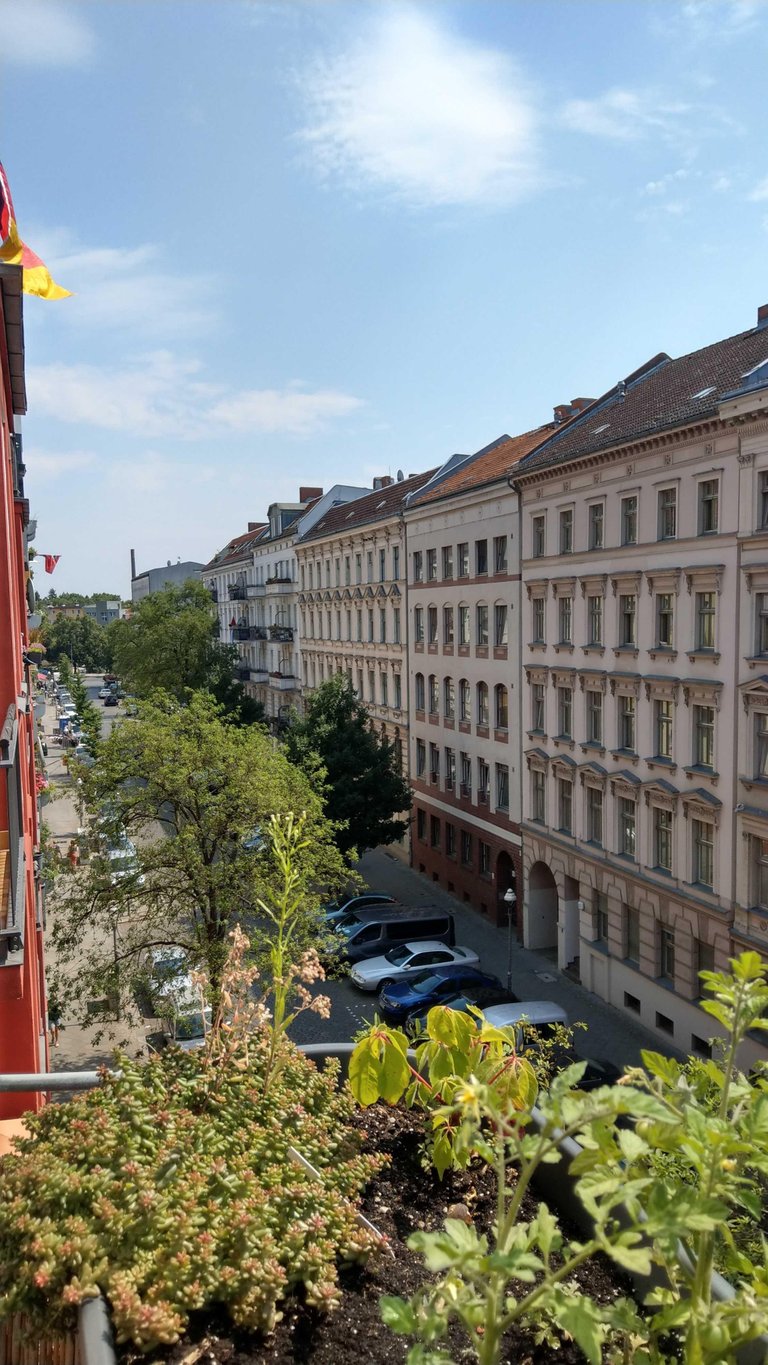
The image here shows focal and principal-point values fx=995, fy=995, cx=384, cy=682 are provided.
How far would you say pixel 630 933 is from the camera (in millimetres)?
27344

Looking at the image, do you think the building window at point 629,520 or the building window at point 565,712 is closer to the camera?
the building window at point 629,520

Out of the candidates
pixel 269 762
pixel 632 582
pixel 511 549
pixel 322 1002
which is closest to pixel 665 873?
pixel 632 582

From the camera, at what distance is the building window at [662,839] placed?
25031 millimetres

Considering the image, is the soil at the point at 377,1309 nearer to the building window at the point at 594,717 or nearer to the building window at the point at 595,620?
the building window at the point at 595,620

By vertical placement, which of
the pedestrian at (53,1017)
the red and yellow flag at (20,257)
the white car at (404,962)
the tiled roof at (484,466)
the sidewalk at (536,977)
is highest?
the tiled roof at (484,466)

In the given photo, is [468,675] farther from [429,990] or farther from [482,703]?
[429,990]

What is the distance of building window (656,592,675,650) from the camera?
2433 cm

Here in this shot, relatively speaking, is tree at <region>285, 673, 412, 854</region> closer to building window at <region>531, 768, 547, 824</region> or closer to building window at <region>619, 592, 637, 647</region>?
building window at <region>531, 768, 547, 824</region>

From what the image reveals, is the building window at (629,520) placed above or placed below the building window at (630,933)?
above

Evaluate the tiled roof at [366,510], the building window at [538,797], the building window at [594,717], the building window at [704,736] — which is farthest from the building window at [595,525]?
the tiled roof at [366,510]

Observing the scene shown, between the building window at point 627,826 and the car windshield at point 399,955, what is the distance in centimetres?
734

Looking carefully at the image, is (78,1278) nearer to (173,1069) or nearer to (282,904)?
(173,1069)

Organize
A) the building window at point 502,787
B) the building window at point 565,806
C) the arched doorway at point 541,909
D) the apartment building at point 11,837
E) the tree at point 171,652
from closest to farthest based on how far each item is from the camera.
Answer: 1. the apartment building at point 11,837
2. the building window at point 565,806
3. the arched doorway at point 541,909
4. the building window at point 502,787
5. the tree at point 171,652

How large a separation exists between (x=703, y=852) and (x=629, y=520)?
887 centimetres
